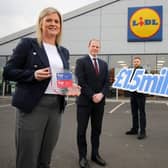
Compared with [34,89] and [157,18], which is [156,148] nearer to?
[34,89]

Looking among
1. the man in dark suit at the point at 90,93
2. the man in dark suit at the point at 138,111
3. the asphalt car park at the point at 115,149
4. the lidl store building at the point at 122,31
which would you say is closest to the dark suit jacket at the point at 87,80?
the man in dark suit at the point at 90,93

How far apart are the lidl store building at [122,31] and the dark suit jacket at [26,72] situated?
55.6 ft

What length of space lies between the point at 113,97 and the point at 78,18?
20.8 feet

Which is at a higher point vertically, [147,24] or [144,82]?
[147,24]

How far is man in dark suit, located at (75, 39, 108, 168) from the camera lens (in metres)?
4.14

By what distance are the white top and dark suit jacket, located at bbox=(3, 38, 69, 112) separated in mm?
41

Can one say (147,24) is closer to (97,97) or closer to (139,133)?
(139,133)

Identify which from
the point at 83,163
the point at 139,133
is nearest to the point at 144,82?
the point at 139,133

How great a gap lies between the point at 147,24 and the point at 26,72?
18.1 meters

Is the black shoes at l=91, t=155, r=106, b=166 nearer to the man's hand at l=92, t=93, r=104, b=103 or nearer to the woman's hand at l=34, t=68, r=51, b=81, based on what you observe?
the man's hand at l=92, t=93, r=104, b=103

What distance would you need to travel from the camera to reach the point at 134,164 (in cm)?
435

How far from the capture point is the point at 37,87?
2.19 m

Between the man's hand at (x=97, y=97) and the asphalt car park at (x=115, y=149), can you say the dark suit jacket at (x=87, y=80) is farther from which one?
the asphalt car park at (x=115, y=149)

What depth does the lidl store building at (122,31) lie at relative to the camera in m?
19.2
